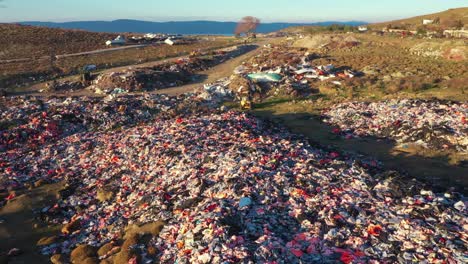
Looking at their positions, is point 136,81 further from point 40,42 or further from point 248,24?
point 248,24

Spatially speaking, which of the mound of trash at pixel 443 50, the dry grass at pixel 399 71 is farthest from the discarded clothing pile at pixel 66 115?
the mound of trash at pixel 443 50

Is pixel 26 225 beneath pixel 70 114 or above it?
beneath

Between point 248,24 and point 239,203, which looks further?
point 248,24

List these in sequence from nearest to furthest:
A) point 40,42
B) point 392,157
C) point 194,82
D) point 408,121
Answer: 1. point 392,157
2. point 408,121
3. point 194,82
4. point 40,42

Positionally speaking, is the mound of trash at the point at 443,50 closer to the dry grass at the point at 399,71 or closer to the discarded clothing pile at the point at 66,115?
the dry grass at the point at 399,71

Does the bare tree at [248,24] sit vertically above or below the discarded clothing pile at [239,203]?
above

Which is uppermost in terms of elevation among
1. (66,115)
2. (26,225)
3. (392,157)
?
(66,115)

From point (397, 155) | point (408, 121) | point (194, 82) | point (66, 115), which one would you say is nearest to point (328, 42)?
point (194, 82)
